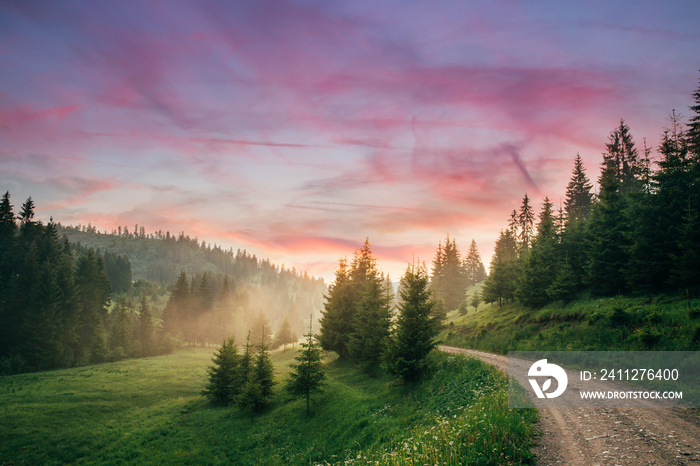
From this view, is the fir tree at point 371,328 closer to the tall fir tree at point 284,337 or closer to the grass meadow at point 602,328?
the grass meadow at point 602,328

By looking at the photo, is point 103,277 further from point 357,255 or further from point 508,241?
point 508,241

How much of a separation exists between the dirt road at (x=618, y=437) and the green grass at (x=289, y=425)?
2.64 feet

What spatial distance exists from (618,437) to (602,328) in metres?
17.7

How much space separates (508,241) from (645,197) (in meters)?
47.8

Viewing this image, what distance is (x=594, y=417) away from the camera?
10.8 meters

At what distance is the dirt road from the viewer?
7.95 meters

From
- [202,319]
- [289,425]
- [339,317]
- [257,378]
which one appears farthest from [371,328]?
[202,319]

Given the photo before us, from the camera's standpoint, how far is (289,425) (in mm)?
23500

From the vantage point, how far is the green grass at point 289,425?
34.6 feet

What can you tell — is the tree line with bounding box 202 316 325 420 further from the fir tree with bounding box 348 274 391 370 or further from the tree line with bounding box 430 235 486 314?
the tree line with bounding box 430 235 486 314

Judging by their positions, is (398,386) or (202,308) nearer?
(398,386)

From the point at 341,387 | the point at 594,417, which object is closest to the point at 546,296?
the point at 341,387

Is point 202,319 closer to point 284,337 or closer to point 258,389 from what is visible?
point 284,337

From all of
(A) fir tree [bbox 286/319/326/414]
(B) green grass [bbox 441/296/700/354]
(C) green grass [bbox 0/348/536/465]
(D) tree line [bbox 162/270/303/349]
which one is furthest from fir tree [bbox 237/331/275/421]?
(D) tree line [bbox 162/270/303/349]
